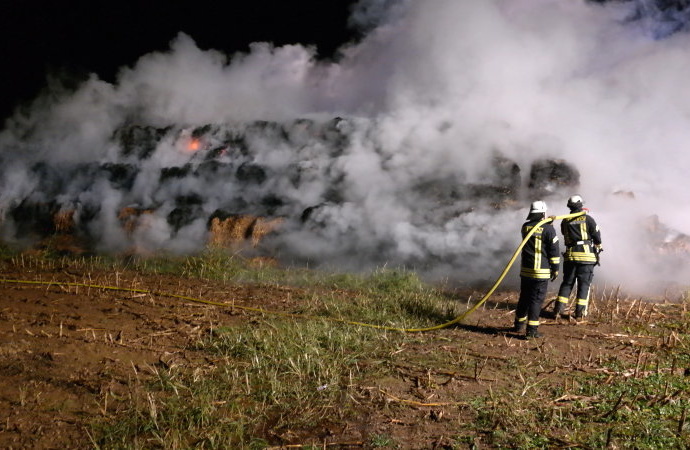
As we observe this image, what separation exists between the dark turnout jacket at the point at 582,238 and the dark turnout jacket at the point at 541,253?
131 cm

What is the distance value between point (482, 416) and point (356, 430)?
975 mm

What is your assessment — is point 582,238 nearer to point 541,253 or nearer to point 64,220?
point 541,253

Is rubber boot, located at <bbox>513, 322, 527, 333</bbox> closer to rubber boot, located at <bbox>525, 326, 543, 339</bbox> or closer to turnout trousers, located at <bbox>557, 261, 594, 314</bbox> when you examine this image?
rubber boot, located at <bbox>525, 326, 543, 339</bbox>

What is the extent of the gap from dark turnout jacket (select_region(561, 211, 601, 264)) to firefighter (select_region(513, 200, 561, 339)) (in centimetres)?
127

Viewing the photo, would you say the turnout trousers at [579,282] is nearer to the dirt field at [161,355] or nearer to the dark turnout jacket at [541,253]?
the dirt field at [161,355]

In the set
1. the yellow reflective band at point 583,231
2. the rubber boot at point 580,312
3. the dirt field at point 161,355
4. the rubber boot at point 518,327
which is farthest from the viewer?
the yellow reflective band at point 583,231

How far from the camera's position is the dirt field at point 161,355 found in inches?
131

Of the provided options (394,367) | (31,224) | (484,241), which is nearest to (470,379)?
(394,367)

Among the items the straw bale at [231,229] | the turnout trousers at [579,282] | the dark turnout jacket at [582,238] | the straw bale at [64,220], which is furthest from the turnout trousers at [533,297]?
the straw bale at [64,220]

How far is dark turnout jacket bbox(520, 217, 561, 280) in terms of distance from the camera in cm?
562

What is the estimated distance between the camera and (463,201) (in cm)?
1225

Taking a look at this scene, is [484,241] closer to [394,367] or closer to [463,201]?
[463,201]

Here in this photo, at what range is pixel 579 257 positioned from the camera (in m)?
6.80

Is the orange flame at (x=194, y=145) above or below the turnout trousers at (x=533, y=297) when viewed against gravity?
above
